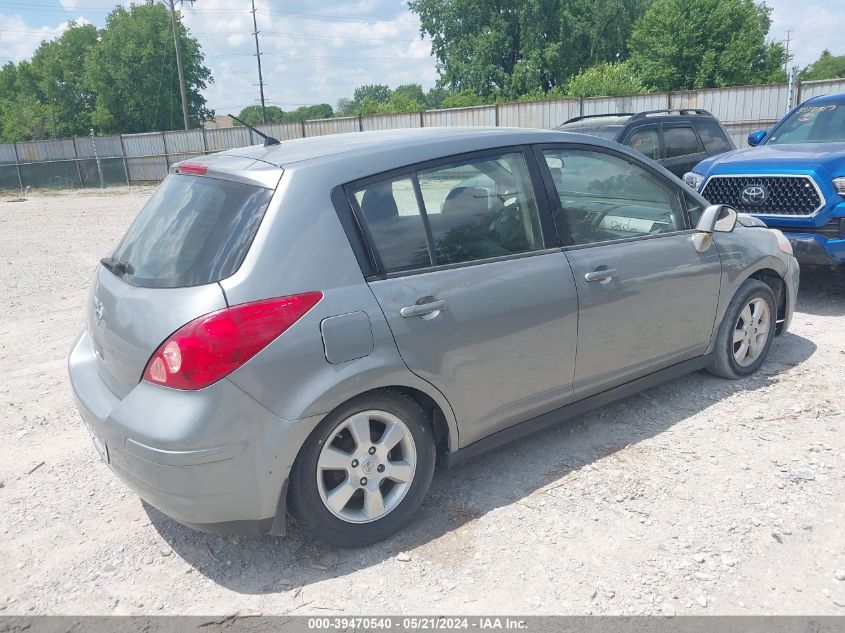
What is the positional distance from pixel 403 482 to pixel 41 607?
5.15 feet

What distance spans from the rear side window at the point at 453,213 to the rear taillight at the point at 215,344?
61 cm

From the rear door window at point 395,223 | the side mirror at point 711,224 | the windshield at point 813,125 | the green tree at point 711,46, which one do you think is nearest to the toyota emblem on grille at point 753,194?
the windshield at point 813,125

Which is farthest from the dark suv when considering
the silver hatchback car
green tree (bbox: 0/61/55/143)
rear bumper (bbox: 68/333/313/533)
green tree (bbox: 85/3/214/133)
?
green tree (bbox: 0/61/55/143)

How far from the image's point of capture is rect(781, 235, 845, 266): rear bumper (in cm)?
595

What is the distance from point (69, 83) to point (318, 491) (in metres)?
71.9

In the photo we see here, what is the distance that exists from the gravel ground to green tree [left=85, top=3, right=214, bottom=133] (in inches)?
2394

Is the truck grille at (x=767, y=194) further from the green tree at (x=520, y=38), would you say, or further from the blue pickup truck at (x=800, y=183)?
the green tree at (x=520, y=38)

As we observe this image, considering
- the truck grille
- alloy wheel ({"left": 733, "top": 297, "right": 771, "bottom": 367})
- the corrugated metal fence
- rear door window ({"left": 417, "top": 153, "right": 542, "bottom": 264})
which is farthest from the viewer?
the corrugated metal fence

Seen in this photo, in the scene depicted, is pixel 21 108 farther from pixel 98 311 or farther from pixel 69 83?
pixel 98 311

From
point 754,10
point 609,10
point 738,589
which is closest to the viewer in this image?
point 738,589

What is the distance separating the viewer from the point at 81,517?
11.1ft

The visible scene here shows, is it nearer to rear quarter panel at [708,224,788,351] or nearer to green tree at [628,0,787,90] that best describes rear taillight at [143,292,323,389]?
rear quarter panel at [708,224,788,351]

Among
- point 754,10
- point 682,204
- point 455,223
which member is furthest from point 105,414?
point 754,10

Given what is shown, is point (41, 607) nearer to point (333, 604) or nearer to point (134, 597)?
point (134, 597)
